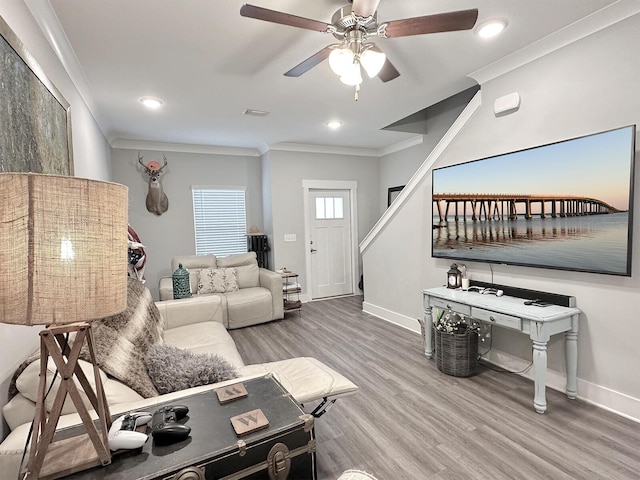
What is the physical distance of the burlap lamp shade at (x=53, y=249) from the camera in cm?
79

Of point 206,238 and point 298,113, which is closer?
point 298,113

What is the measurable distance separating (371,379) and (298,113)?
296 cm

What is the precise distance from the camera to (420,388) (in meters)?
2.65

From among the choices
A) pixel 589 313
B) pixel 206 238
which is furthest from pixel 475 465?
pixel 206 238

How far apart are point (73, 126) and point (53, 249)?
92.4 inches

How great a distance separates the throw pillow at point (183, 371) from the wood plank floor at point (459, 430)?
2.72ft

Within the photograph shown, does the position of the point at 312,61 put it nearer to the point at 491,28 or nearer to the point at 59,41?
the point at 491,28

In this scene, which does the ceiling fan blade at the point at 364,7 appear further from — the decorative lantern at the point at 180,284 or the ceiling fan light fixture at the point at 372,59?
the decorative lantern at the point at 180,284

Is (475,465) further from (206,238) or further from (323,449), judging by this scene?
(206,238)

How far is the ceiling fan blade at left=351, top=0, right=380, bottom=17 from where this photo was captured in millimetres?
1520

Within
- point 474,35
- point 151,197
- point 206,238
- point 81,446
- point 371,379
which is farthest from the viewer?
point 206,238

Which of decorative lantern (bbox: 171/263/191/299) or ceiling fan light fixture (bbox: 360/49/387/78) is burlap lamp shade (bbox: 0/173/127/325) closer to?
ceiling fan light fixture (bbox: 360/49/387/78)

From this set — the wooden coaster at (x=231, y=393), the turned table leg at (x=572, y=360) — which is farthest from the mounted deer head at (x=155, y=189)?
the turned table leg at (x=572, y=360)

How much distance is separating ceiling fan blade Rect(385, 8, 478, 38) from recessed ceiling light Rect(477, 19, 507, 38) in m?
0.66
